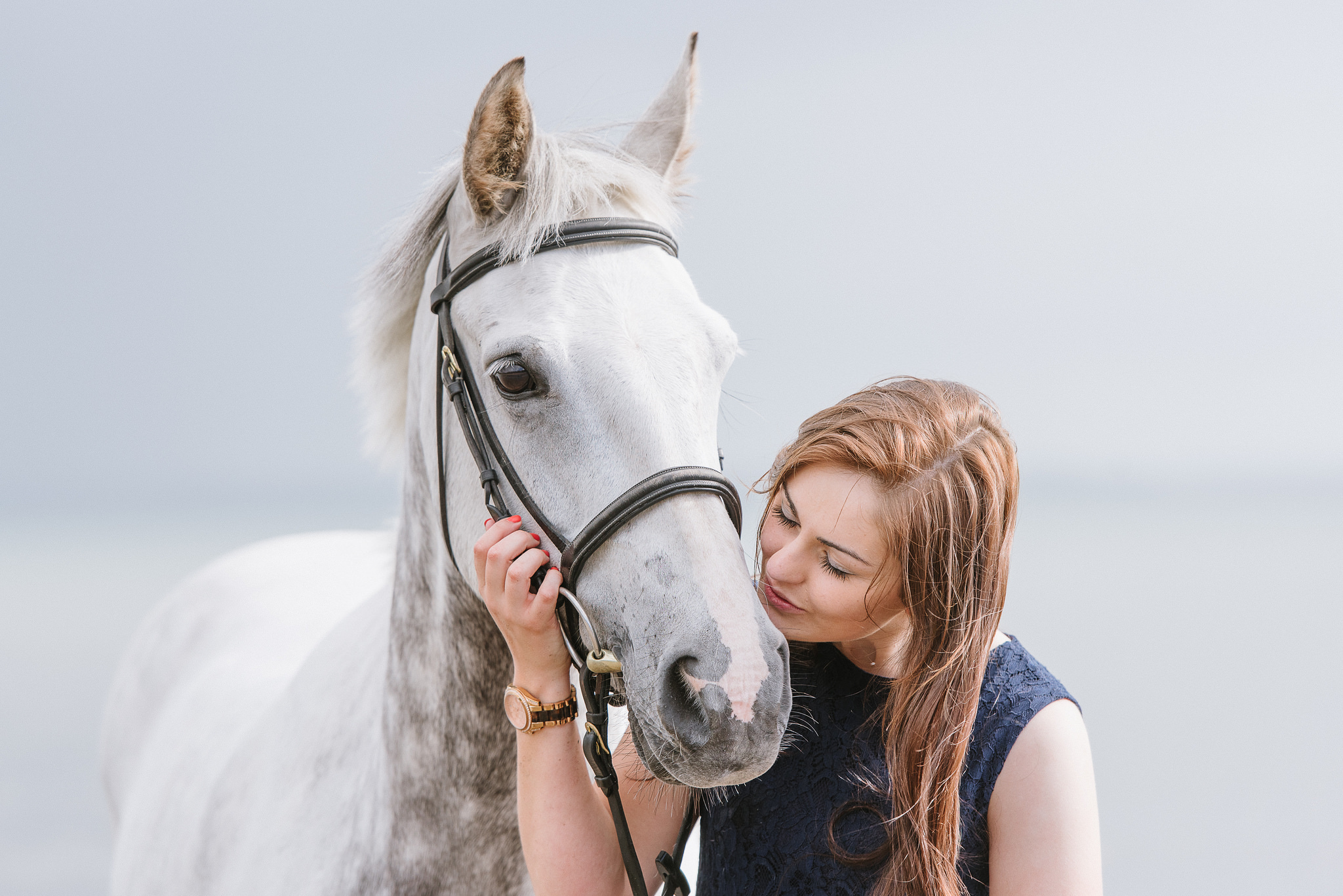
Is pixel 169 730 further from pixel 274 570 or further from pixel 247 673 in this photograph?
pixel 274 570

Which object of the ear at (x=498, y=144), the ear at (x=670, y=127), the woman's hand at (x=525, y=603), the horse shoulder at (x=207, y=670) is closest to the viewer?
the woman's hand at (x=525, y=603)

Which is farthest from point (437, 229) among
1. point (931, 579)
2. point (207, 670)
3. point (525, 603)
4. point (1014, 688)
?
point (207, 670)

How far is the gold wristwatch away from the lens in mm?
992

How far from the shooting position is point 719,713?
85cm

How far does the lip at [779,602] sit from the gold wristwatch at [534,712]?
0.89 ft

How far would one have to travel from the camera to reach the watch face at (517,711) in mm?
993

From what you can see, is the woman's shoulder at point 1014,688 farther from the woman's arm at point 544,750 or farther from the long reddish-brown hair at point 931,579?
the woman's arm at point 544,750

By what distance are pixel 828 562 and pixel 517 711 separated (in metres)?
0.41

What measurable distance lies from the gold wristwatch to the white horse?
99 mm

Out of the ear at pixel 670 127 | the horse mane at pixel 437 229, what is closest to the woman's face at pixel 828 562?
the horse mane at pixel 437 229

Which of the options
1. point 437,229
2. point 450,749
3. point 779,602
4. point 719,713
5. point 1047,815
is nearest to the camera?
point 719,713

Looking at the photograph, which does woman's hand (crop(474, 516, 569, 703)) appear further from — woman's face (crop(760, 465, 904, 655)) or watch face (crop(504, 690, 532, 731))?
woman's face (crop(760, 465, 904, 655))

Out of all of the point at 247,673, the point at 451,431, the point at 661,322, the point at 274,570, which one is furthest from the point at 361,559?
the point at 661,322

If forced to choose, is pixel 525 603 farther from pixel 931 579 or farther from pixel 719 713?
pixel 931 579
